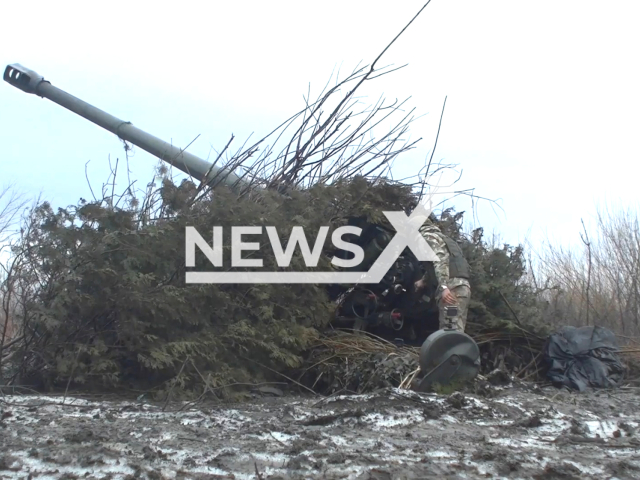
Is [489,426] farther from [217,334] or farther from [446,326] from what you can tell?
[217,334]

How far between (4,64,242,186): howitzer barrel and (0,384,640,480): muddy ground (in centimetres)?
268

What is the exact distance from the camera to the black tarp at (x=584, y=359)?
20.5ft

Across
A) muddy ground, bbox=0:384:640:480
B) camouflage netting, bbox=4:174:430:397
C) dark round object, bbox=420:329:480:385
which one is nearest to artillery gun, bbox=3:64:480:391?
camouflage netting, bbox=4:174:430:397

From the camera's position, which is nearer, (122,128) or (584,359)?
(584,359)

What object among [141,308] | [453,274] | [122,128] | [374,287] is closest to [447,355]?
[453,274]

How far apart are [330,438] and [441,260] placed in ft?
9.67

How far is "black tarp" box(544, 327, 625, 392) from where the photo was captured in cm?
625

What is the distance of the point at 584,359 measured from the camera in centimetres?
642

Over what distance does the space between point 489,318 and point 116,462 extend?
4.50m

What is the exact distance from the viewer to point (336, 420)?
401 centimetres

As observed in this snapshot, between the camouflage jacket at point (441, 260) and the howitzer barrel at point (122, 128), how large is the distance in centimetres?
188

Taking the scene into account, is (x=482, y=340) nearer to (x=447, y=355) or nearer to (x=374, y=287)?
(x=374, y=287)

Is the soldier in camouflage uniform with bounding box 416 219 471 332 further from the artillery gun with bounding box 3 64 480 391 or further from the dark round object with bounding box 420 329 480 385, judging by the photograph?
the dark round object with bounding box 420 329 480 385

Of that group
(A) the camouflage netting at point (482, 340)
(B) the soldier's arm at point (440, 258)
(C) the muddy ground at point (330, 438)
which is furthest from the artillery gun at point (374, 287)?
(C) the muddy ground at point (330, 438)
